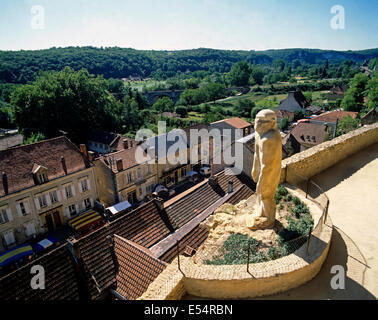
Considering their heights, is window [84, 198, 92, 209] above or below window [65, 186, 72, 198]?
below

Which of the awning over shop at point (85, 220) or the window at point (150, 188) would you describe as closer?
the awning over shop at point (85, 220)

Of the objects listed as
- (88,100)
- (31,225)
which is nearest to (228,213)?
(31,225)

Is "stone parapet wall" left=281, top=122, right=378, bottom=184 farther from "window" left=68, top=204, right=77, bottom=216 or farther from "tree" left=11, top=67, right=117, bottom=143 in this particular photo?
"tree" left=11, top=67, right=117, bottom=143

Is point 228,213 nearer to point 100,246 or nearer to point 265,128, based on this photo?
point 265,128

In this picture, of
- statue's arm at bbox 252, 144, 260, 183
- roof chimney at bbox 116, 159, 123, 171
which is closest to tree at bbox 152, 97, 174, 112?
roof chimney at bbox 116, 159, 123, 171

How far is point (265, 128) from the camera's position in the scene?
8.98 m

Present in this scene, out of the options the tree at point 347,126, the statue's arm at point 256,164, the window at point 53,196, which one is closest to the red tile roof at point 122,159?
the window at point 53,196

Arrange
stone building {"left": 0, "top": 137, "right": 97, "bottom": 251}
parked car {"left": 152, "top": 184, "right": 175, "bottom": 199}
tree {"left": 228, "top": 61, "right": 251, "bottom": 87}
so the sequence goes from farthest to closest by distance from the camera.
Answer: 1. tree {"left": 228, "top": 61, "right": 251, "bottom": 87}
2. parked car {"left": 152, "top": 184, "right": 175, "bottom": 199}
3. stone building {"left": 0, "top": 137, "right": 97, "bottom": 251}

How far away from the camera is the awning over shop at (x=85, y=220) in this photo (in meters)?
25.9

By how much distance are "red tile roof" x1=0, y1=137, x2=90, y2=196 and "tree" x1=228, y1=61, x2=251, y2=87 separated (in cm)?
14461

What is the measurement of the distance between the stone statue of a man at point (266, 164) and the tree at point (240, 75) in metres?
Result: 158

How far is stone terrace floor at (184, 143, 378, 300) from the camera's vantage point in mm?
7797

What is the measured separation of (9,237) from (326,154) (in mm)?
26026

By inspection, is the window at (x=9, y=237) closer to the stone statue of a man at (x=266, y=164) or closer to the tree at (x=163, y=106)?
the stone statue of a man at (x=266, y=164)
